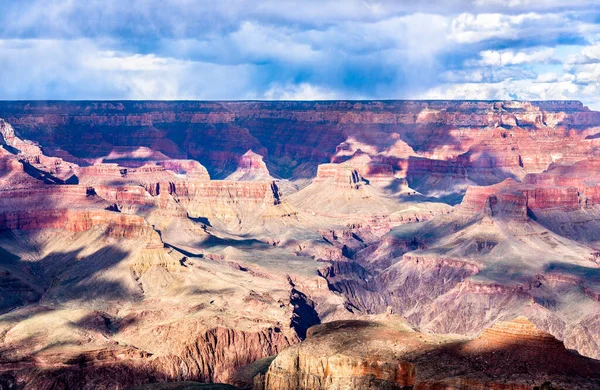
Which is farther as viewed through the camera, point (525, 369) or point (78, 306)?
point (78, 306)

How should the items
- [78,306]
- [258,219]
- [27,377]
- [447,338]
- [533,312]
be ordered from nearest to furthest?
1. [447,338]
2. [27,377]
3. [78,306]
4. [533,312]
5. [258,219]

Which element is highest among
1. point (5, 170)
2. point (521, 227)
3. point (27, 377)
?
point (5, 170)

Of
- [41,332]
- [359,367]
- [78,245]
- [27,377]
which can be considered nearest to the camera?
[359,367]

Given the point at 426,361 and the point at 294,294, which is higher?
the point at 294,294

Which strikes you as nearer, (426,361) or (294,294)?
(426,361)

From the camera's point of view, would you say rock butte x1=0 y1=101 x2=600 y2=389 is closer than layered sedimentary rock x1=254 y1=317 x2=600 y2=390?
No

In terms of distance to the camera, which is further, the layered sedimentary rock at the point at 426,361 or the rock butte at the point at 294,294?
the rock butte at the point at 294,294

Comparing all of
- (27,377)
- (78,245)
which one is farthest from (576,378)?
(78,245)

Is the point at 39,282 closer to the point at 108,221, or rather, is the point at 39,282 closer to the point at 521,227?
the point at 108,221
